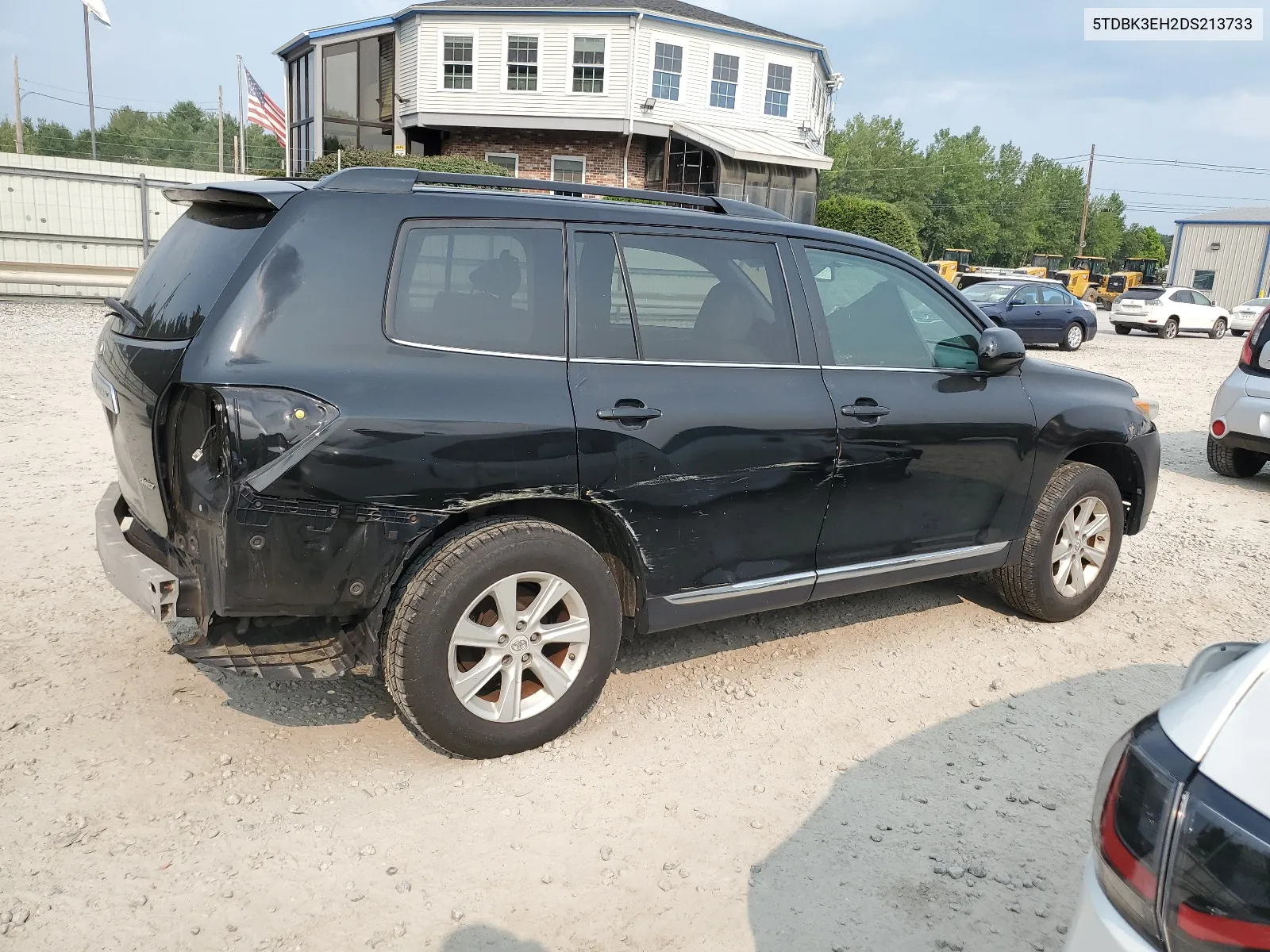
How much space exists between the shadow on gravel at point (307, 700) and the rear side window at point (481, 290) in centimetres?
150

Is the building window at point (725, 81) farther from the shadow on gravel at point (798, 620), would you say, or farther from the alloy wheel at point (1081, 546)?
the alloy wheel at point (1081, 546)

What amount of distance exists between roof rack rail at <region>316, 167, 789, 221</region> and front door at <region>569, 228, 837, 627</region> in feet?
0.99

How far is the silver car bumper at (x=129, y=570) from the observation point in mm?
3203

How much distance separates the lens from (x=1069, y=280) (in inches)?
1849

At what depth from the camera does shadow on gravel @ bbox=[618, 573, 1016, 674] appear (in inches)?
181

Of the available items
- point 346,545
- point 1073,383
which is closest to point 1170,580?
point 1073,383

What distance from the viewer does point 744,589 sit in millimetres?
3986

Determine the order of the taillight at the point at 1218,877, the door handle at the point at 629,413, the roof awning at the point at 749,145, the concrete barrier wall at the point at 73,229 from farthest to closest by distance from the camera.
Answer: the roof awning at the point at 749,145 < the concrete barrier wall at the point at 73,229 < the door handle at the point at 629,413 < the taillight at the point at 1218,877

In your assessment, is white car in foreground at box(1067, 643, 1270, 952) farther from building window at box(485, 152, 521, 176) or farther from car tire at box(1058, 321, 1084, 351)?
building window at box(485, 152, 521, 176)

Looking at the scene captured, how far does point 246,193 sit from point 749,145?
26.4m

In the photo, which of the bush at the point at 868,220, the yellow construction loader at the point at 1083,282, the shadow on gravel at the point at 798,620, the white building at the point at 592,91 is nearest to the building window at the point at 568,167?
the white building at the point at 592,91

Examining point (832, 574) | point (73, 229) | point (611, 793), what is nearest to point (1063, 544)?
point (832, 574)

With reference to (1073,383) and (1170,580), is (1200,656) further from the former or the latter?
A: (1170,580)

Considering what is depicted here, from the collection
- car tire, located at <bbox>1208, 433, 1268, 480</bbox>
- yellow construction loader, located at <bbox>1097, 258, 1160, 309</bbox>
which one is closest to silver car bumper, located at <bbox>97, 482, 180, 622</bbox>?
car tire, located at <bbox>1208, 433, 1268, 480</bbox>
